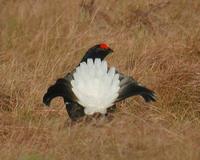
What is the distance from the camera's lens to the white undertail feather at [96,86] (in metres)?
4.32

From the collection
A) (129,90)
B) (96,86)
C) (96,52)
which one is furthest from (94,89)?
(96,52)

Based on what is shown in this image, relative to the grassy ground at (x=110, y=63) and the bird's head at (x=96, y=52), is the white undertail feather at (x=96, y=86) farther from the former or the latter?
the bird's head at (x=96, y=52)

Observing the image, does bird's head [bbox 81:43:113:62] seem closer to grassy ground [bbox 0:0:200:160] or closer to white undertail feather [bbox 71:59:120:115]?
grassy ground [bbox 0:0:200:160]

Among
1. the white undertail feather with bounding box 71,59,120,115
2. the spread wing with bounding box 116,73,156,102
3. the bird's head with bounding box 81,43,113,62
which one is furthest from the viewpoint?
the bird's head with bounding box 81,43,113,62

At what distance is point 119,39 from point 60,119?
1740 millimetres

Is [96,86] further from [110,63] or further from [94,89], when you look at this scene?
[110,63]

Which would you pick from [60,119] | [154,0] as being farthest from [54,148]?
[154,0]

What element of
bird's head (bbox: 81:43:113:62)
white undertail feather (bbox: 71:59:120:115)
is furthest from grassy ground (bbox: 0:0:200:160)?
bird's head (bbox: 81:43:113:62)

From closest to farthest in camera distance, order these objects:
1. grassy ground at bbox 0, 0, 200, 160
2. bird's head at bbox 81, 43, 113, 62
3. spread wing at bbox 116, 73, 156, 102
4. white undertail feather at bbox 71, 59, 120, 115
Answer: grassy ground at bbox 0, 0, 200, 160 < white undertail feather at bbox 71, 59, 120, 115 < spread wing at bbox 116, 73, 156, 102 < bird's head at bbox 81, 43, 113, 62

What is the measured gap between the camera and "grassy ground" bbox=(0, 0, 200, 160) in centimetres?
412

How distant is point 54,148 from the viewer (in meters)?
4.21

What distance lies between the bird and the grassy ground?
0.12 m

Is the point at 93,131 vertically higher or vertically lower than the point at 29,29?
higher

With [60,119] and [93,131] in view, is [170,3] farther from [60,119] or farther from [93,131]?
[93,131]
